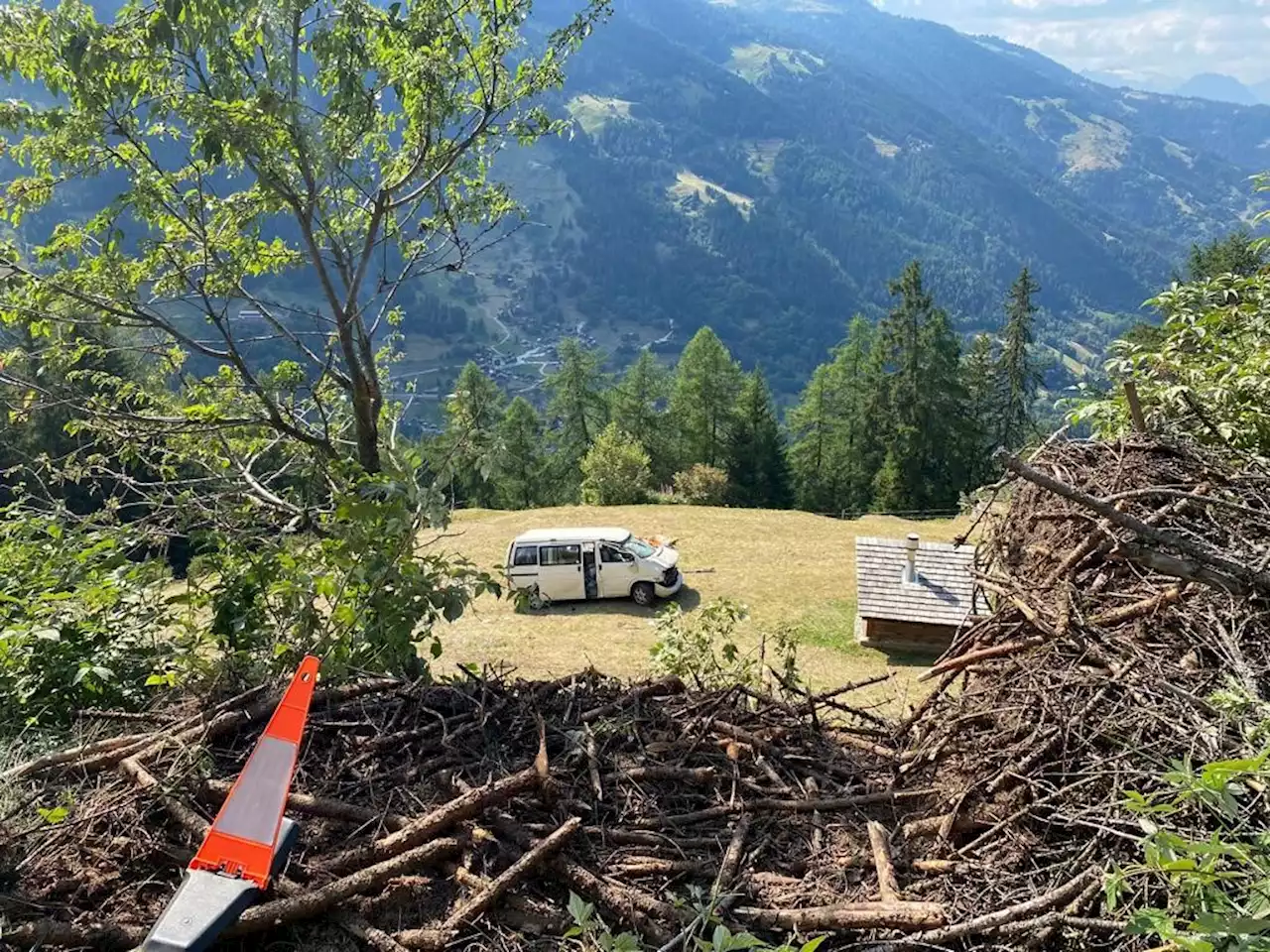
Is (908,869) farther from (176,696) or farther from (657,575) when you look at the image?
(657,575)

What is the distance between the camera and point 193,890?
269 centimetres

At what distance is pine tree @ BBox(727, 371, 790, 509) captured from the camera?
49.3 metres

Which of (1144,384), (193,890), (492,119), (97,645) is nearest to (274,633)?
(97,645)

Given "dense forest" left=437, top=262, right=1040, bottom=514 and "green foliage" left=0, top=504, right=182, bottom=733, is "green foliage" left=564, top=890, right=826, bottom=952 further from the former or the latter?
"dense forest" left=437, top=262, right=1040, bottom=514

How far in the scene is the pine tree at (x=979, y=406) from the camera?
4569cm

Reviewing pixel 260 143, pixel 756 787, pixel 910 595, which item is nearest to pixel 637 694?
pixel 756 787

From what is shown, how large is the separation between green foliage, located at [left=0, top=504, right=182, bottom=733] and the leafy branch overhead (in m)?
2.18

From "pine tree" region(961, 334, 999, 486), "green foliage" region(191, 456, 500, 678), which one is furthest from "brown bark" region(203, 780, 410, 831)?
"pine tree" region(961, 334, 999, 486)

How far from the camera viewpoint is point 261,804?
296 cm

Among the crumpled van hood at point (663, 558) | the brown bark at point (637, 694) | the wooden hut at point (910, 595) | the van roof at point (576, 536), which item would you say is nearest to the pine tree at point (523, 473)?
the van roof at point (576, 536)

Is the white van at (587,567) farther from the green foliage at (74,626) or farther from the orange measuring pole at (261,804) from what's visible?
the orange measuring pole at (261,804)

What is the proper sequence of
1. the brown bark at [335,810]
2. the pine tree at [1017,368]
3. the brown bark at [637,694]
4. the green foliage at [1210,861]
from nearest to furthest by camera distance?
1. the green foliage at [1210,861]
2. the brown bark at [335,810]
3. the brown bark at [637,694]
4. the pine tree at [1017,368]

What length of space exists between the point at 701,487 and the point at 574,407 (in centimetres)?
1442

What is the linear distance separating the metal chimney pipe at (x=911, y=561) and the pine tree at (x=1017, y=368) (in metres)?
33.3
